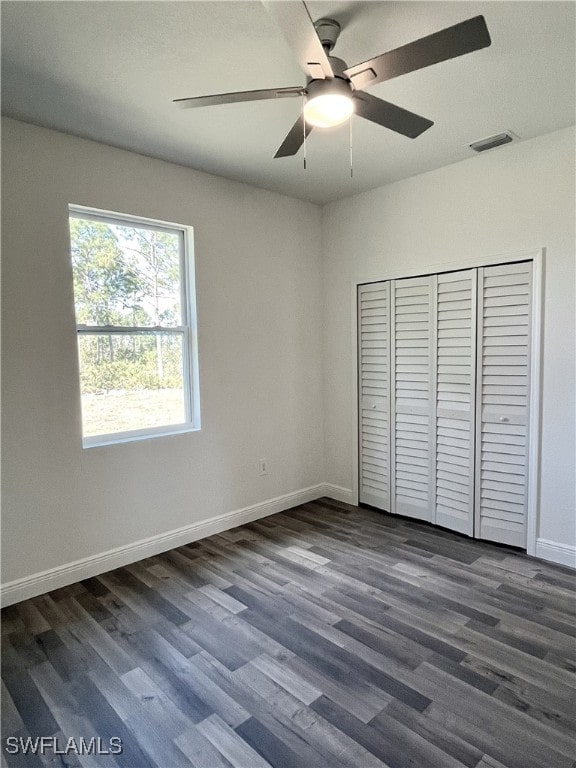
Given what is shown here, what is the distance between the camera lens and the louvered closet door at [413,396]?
3473 millimetres

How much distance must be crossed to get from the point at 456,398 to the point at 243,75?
2.46 m

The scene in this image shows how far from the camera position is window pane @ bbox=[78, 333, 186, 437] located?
286 centimetres

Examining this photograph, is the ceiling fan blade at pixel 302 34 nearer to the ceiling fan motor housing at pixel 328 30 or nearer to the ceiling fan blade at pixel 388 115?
the ceiling fan blade at pixel 388 115

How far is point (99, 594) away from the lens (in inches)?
104

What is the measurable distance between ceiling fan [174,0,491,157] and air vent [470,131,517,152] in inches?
45.8

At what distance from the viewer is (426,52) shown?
144 centimetres

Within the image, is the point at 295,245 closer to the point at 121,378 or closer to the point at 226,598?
the point at 121,378

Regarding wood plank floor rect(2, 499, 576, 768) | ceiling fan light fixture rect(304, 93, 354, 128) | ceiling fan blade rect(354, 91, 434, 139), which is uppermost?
ceiling fan blade rect(354, 91, 434, 139)

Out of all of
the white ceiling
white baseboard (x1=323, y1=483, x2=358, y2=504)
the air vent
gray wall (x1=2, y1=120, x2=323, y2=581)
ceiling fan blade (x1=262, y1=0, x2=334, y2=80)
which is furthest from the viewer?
white baseboard (x1=323, y1=483, x2=358, y2=504)

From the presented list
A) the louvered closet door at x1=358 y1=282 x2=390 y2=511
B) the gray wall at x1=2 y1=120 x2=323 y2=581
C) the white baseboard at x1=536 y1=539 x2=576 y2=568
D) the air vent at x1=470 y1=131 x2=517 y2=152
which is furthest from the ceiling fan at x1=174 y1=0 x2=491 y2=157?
the white baseboard at x1=536 y1=539 x2=576 y2=568

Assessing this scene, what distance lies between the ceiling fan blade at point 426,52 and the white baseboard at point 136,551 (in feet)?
9.58

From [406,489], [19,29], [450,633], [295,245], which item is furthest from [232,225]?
[450,633]

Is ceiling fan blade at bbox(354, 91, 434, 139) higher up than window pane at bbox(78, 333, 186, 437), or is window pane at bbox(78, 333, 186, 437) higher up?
ceiling fan blade at bbox(354, 91, 434, 139)

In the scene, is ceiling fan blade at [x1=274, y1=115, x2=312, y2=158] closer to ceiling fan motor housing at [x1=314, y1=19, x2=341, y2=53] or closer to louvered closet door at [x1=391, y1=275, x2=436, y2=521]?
ceiling fan motor housing at [x1=314, y1=19, x2=341, y2=53]
